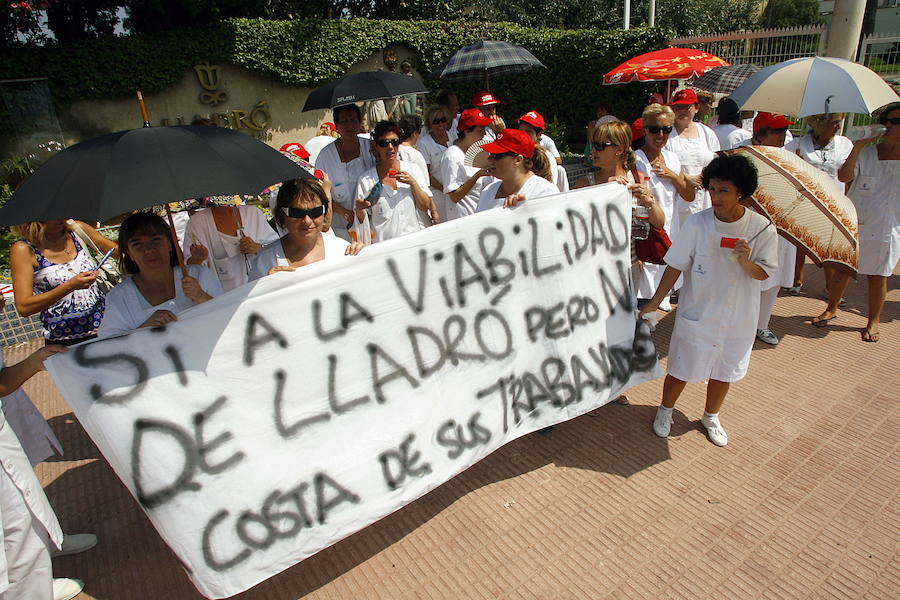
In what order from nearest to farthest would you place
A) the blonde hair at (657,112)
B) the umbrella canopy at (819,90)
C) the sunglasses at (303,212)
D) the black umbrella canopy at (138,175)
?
the black umbrella canopy at (138,175)
the sunglasses at (303,212)
the umbrella canopy at (819,90)
the blonde hair at (657,112)

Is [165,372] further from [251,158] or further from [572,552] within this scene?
[572,552]

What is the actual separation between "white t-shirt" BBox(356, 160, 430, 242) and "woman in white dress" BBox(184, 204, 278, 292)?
988 millimetres

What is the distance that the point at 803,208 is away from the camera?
2973mm

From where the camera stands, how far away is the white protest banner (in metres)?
2.18

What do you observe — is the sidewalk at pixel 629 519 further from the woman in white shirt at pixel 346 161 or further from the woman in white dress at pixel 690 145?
the woman in white shirt at pixel 346 161

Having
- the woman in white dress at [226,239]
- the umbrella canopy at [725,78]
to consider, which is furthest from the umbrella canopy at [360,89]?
the umbrella canopy at [725,78]

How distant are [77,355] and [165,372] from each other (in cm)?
30

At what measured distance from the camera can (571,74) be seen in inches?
602

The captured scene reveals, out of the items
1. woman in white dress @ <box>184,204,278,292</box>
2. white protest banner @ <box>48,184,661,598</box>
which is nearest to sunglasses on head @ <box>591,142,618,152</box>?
white protest banner @ <box>48,184,661,598</box>

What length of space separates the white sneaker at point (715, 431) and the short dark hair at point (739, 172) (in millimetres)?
1394

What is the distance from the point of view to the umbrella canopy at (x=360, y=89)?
514 cm

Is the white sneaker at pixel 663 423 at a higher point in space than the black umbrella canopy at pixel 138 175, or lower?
lower

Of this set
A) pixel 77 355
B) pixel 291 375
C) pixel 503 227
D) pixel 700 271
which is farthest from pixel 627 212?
pixel 77 355

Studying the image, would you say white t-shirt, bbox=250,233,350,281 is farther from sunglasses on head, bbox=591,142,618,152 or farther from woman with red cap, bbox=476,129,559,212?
sunglasses on head, bbox=591,142,618,152
